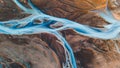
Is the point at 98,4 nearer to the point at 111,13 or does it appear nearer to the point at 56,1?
the point at 111,13

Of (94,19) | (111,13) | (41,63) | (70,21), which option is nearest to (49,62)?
(41,63)

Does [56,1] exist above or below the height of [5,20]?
above

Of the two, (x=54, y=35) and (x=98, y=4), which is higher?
(x=98, y=4)

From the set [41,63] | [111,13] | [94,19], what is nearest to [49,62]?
[41,63]

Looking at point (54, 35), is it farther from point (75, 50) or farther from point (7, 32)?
point (7, 32)

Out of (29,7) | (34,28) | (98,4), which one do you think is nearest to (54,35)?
(34,28)

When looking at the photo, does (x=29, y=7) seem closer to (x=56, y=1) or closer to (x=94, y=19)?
(x=56, y=1)

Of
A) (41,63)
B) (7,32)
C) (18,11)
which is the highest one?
(18,11)

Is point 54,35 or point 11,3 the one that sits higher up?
point 11,3
